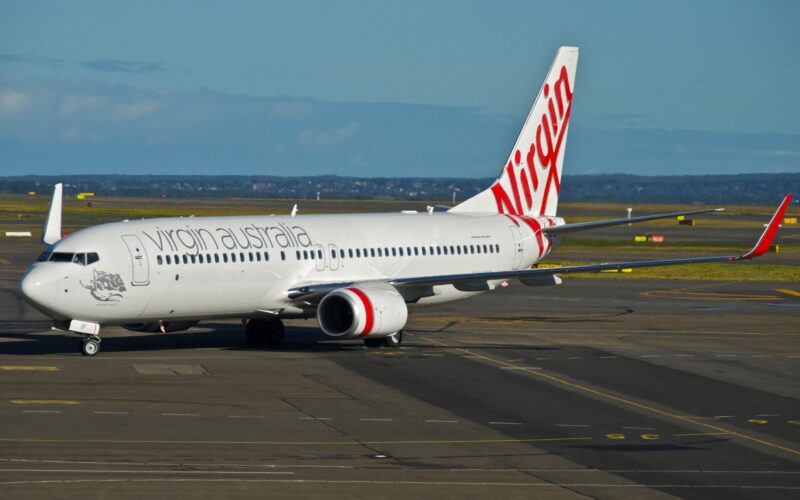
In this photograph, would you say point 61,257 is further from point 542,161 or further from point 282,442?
point 542,161

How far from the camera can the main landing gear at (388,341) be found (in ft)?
156

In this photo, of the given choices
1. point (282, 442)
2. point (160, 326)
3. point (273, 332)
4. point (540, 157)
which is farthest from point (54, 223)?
point (282, 442)

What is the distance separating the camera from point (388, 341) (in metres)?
47.6

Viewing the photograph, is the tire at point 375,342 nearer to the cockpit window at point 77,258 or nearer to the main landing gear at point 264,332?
the main landing gear at point 264,332

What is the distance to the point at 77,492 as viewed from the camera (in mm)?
24047

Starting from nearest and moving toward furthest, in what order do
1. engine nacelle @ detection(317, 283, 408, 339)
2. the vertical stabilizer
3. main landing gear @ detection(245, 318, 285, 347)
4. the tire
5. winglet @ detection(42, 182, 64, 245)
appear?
engine nacelle @ detection(317, 283, 408, 339) → the tire → main landing gear @ detection(245, 318, 285, 347) → winglet @ detection(42, 182, 64, 245) → the vertical stabilizer

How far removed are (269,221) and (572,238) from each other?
81498mm

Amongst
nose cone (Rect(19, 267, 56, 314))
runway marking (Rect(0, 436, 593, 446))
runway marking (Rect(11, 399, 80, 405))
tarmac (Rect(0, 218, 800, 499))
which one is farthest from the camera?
nose cone (Rect(19, 267, 56, 314))

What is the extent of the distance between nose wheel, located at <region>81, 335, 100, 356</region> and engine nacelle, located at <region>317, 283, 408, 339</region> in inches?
277

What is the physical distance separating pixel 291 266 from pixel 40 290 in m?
8.77

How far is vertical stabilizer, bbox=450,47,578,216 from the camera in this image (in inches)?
2235

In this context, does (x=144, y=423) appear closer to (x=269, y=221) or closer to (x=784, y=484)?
(x=784, y=484)

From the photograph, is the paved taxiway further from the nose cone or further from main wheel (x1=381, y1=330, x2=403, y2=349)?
the nose cone

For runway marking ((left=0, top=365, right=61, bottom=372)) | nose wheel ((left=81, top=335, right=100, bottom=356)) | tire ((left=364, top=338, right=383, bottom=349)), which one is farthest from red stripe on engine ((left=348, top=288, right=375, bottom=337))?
runway marking ((left=0, top=365, right=61, bottom=372))
